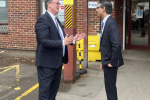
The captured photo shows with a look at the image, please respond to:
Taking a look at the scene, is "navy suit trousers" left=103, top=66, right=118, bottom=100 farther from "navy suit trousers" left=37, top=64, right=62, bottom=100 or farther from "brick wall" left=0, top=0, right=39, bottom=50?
"brick wall" left=0, top=0, right=39, bottom=50

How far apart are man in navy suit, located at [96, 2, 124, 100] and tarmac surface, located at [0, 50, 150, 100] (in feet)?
3.90

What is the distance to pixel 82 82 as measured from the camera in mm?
5848

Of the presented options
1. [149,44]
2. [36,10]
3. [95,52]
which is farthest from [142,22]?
[36,10]

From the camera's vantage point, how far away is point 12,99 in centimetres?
477

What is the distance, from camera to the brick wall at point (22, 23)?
10.1 m

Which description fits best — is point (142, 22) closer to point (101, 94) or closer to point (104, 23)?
point (101, 94)

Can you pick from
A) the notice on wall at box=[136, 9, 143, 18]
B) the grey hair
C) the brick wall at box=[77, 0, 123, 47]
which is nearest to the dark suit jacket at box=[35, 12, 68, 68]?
the grey hair

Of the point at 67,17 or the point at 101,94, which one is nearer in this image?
the point at 101,94

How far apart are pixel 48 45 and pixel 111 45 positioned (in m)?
1.00

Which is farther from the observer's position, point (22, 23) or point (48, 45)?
point (22, 23)

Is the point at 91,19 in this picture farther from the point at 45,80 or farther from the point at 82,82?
the point at 45,80

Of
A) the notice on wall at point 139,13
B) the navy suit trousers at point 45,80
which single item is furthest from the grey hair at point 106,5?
the notice on wall at point 139,13

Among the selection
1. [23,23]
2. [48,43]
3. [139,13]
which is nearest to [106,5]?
[48,43]

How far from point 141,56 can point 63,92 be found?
4.87m
